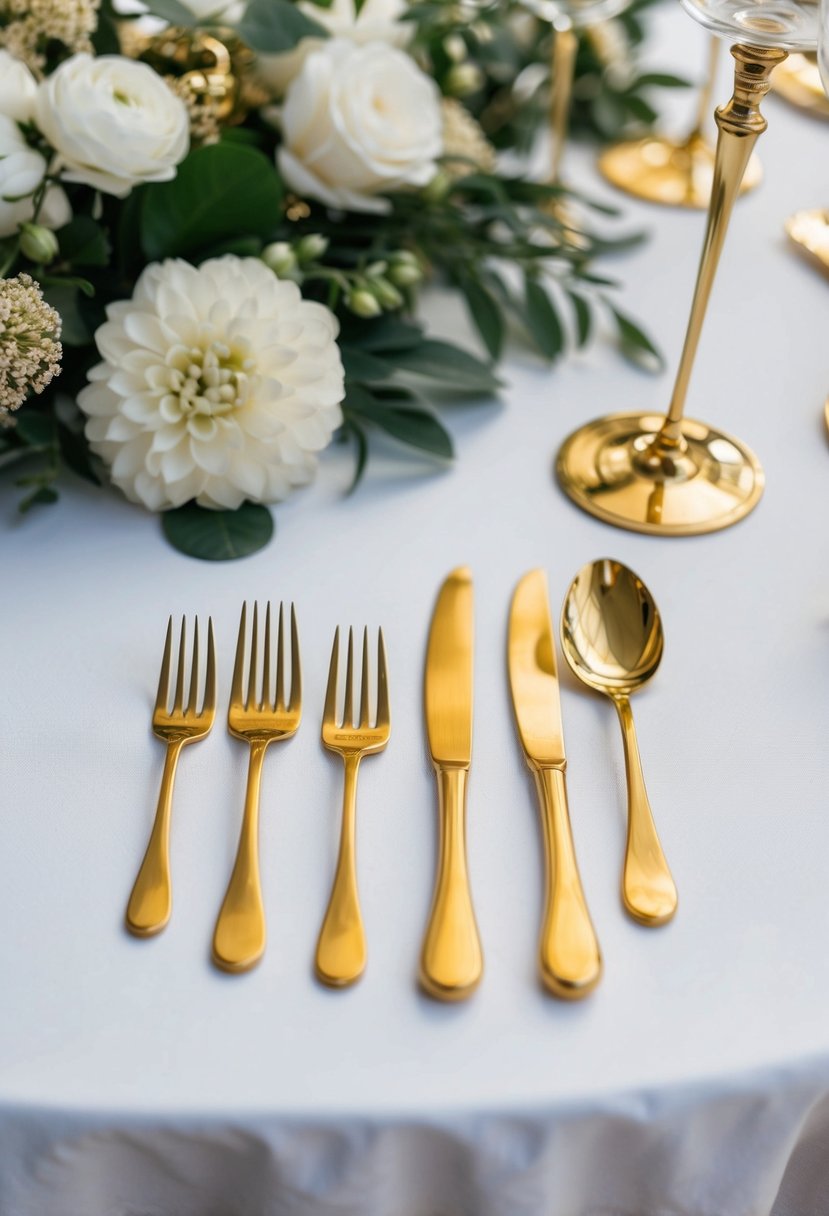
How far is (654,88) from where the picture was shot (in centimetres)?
132

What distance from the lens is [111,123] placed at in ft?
2.23

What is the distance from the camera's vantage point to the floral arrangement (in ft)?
2.29

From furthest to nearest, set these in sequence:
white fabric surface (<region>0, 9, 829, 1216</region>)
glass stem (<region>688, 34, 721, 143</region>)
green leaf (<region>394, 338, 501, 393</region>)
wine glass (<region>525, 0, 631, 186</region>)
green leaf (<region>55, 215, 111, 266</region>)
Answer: glass stem (<region>688, 34, 721, 143</region>)
wine glass (<region>525, 0, 631, 186</region>)
green leaf (<region>394, 338, 501, 393</region>)
green leaf (<region>55, 215, 111, 266</region>)
white fabric surface (<region>0, 9, 829, 1216</region>)

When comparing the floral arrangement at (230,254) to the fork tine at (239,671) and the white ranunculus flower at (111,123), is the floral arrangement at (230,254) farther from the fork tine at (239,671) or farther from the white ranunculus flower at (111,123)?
the fork tine at (239,671)

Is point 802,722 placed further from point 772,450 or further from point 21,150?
point 21,150

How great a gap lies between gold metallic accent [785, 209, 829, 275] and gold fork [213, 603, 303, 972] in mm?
680

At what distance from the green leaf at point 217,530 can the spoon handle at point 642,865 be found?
0.29 m

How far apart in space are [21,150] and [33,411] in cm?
16

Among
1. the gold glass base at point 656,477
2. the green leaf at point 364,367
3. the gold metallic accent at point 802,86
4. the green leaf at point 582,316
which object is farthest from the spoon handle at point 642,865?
the gold metallic accent at point 802,86

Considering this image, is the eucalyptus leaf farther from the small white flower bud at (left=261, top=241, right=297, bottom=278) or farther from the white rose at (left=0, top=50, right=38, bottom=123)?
the white rose at (left=0, top=50, right=38, bottom=123)

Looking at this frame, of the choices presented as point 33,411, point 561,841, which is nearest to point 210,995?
point 561,841

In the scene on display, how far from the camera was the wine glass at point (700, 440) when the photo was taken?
0.63 m

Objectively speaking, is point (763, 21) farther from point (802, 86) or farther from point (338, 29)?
point (802, 86)

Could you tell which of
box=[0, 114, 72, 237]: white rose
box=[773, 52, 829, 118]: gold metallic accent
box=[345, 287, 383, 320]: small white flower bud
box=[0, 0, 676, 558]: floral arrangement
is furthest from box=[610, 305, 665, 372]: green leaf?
box=[773, 52, 829, 118]: gold metallic accent
